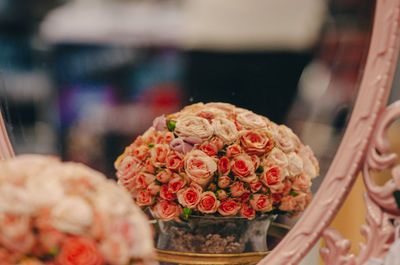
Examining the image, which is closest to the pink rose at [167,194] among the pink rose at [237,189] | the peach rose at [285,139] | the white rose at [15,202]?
the pink rose at [237,189]

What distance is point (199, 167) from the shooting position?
689 millimetres

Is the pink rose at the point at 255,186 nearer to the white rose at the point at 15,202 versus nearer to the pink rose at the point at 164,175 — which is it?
the pink rose at the point at 164,175

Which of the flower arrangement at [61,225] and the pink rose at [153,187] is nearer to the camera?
the flower arrangement at [61,225]

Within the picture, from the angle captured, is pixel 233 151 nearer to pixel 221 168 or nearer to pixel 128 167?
pixel 221 168

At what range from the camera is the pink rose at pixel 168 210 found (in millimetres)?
716

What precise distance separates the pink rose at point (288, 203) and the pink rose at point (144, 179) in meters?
0.23

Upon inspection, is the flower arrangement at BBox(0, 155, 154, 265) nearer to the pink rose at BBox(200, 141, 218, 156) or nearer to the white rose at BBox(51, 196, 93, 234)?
the white rose at BBox(51, 196, 93, 234)

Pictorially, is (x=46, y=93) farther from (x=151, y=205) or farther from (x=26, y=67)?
(x=151, y=205)

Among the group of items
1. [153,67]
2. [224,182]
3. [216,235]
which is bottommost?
[216,235]

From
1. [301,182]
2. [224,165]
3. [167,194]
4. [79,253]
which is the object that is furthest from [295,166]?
[79,253]

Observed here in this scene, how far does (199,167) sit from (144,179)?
11 centimetres

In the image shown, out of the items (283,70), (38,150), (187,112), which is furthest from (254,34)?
(38,150)

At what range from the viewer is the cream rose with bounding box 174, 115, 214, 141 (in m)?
0.71

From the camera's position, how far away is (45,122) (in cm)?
79
